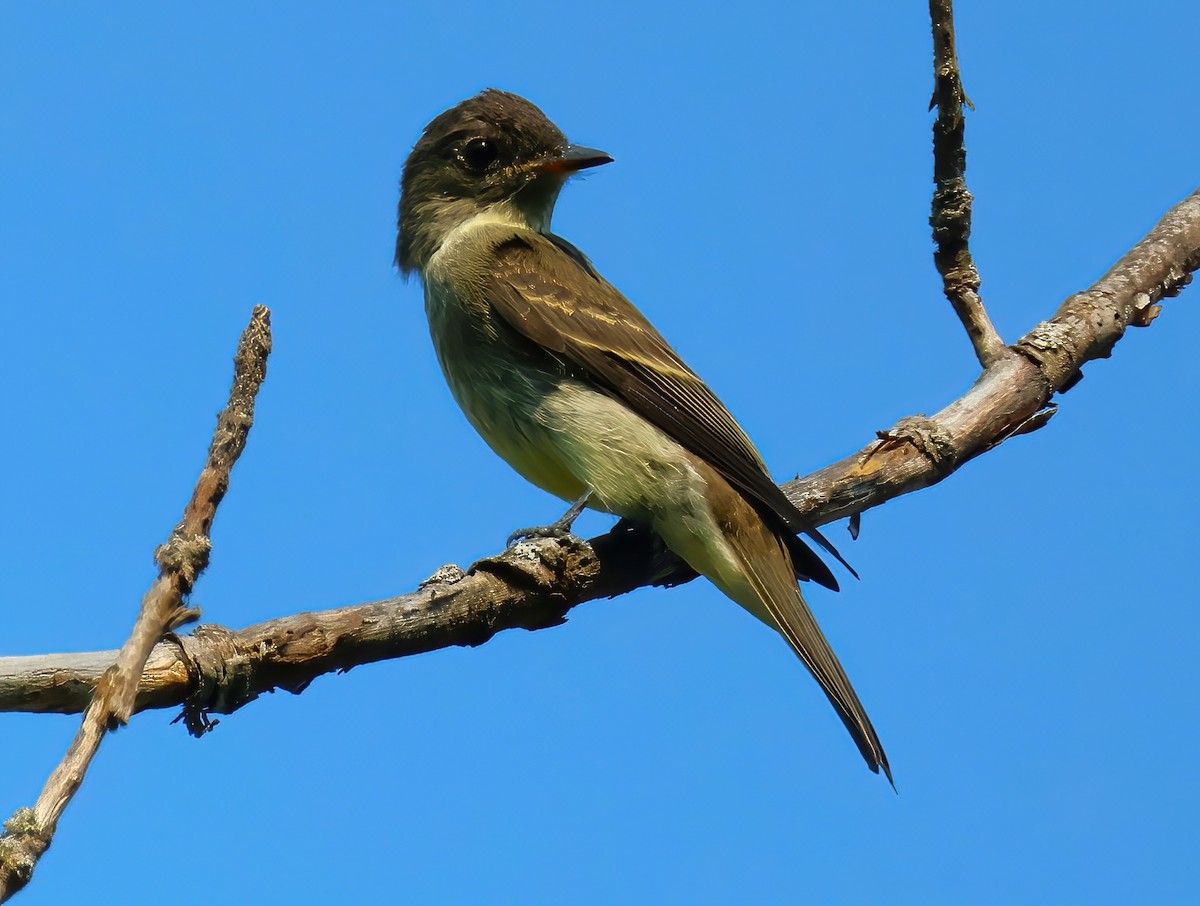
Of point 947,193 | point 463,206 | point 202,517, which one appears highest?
point 463,206

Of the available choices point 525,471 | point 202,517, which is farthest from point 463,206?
point 202,517

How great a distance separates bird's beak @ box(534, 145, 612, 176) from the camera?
7.36 meters

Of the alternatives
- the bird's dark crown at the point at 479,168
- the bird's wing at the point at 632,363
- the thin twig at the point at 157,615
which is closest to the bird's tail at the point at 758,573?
the bird's wing at the point at 632,363

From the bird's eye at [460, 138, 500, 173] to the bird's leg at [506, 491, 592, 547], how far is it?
2.56m

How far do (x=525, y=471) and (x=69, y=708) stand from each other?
3.14 metres

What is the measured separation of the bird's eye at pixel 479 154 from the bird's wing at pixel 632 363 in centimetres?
79

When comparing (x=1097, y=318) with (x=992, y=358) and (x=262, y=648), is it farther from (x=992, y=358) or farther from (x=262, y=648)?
(x=262, y=648)

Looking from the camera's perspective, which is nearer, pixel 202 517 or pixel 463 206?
pixel 202 517

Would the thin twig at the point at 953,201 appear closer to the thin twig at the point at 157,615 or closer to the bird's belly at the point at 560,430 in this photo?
the bird's belly at the point at 560,430

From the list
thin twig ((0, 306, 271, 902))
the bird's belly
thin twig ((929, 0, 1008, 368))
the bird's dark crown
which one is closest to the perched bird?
the bird's belly

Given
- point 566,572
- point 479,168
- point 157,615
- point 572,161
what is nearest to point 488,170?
point 479,168

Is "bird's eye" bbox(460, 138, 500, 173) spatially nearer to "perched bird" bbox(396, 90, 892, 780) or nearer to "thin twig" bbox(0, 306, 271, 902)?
"perched bird" bbox(396, 90, 892, 780)

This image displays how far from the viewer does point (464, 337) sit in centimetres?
665

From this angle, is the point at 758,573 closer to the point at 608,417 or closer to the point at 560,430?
the point at 608,417
